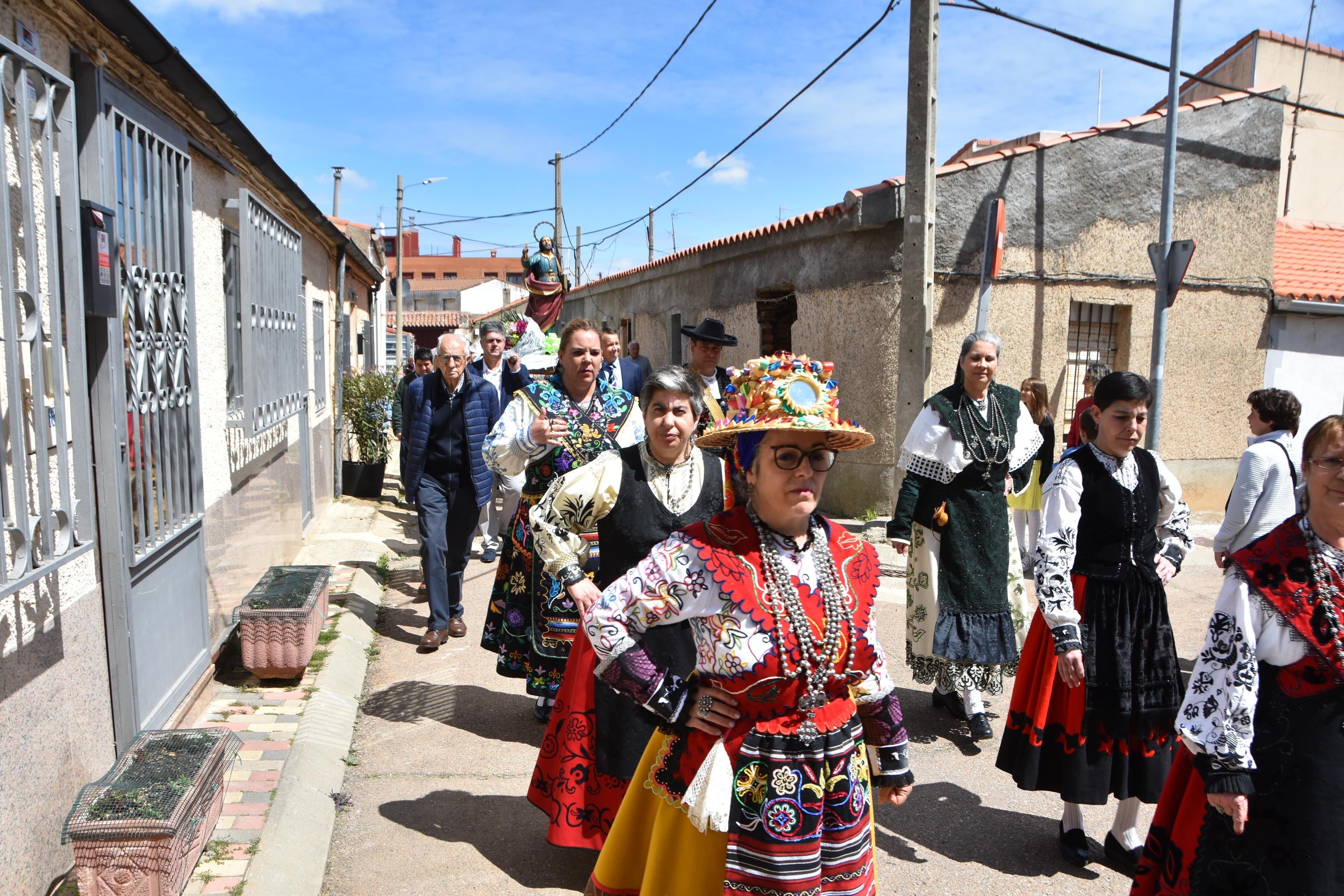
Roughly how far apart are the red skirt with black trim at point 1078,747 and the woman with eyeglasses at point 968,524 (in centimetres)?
109

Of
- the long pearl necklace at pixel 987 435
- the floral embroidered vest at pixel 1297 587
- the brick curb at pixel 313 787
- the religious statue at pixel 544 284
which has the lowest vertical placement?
the brick curb at pixel 313 787

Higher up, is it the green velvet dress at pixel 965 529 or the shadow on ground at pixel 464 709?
the green velvet dress at pixel 965 529

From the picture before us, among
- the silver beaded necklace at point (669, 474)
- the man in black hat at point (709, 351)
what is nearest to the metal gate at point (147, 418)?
the silver beaded necklace at point (669, 474)

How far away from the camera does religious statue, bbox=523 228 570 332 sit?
292 inches

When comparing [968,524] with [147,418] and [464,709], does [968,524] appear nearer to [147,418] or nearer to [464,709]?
[464,709]

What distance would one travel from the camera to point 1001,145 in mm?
14406

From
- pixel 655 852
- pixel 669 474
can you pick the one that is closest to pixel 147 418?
pixel 669 474

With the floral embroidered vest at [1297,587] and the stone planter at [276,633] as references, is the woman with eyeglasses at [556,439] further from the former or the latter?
the floral embroidered vest at [1297,587]

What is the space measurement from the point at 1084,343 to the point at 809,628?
32.9ft

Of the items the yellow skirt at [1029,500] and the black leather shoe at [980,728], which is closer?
the black leather shoe at [980,728]

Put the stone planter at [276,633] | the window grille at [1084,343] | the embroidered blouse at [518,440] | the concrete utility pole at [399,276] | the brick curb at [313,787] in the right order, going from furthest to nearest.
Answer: the concrete utility pole at [399,276]
the window grille at [1084,343]
the stone planter at [276,633]
the embroidered blouse at [518,440]
the brick curb at [313,787]

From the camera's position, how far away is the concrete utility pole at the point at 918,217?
8195 mm

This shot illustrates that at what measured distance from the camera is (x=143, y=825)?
271 cm

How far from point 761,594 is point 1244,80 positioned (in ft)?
61.2
